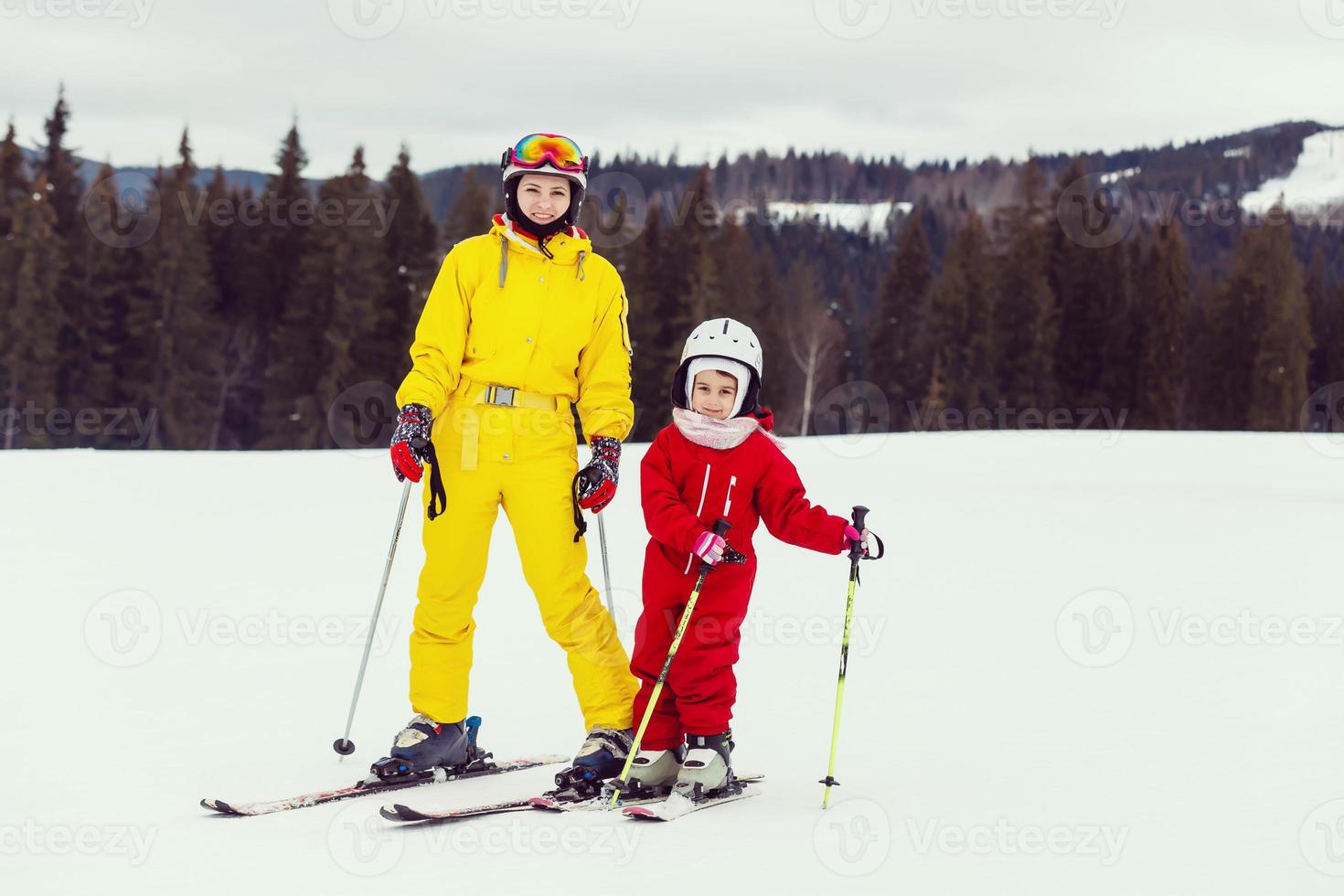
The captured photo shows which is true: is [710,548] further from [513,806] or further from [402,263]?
[402,263]

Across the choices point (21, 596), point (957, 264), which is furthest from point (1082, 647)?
point (957, 264)

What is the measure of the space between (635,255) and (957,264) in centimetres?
1319

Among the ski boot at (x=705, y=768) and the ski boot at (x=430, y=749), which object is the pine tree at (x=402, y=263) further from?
the ski boot at (x=705, y=768)

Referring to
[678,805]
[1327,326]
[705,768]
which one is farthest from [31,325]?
[1327,326]

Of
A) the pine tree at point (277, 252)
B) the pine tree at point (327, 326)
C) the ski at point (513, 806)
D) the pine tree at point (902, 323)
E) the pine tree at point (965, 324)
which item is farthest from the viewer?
Result: the pine tree at point (902, 323)

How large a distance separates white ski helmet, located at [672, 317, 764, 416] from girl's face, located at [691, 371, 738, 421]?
38mm

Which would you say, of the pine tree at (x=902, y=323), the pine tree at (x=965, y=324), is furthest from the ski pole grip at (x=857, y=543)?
the pine tree at (x=902, y=323)

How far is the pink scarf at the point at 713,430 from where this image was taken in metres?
4.04

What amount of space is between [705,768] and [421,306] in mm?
38085

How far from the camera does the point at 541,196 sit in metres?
4.27

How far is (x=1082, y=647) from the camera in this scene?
6359 millimetres

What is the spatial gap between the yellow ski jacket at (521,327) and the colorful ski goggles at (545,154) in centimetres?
22

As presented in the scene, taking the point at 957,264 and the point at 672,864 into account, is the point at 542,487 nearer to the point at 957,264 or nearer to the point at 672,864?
the point at 672,864

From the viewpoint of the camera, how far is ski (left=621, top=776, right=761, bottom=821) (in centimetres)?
364
